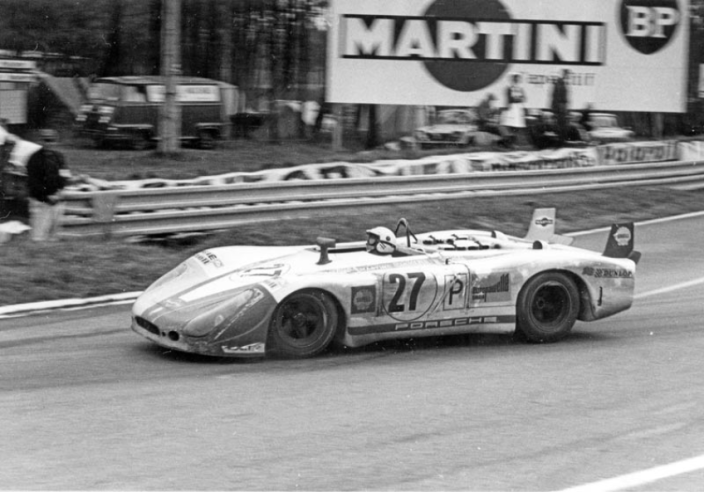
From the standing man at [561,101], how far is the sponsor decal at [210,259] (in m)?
13.1

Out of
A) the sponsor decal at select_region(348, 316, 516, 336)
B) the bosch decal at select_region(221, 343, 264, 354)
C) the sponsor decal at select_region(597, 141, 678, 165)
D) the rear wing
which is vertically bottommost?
the bosch decal at select_region(221, 343, 264, 354)

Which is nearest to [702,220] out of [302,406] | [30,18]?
[302,406]

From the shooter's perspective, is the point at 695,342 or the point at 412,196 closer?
the point at 695,342

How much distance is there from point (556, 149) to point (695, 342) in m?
11.0

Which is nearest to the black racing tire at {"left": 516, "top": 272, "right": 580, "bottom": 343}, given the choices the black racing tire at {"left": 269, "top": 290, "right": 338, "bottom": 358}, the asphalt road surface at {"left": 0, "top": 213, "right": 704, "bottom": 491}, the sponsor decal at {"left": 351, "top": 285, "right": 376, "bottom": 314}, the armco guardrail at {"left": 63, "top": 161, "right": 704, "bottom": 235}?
the asphalt road surface at {"left": 0, "top": 213, "right": 704, "bottom": 491}

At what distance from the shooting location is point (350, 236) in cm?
1338

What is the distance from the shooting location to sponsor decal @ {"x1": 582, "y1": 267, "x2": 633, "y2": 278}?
8.41 meters

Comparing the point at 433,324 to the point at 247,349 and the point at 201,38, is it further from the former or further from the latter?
the point at 201,38

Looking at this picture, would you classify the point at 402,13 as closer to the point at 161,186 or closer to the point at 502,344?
the point at 161,186

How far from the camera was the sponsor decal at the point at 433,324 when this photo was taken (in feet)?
25.5

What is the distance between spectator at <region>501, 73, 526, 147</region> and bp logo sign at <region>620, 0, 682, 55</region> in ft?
8.56

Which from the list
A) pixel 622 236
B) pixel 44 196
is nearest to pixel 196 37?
pixel 44 196

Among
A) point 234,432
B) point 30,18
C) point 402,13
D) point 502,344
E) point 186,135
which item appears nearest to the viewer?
point 234,432

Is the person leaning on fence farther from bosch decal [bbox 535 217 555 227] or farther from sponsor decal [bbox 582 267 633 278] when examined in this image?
sponsor decal [bbox 582 267 633 278]
